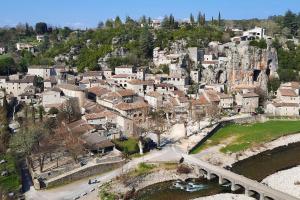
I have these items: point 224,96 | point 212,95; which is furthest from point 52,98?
point 224,96

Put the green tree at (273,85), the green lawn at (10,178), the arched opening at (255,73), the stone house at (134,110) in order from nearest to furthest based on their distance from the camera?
the green lawn at (10,178) → the stone house at (134,110) → the green tree at (273,85) → the arched opening at (255,73)

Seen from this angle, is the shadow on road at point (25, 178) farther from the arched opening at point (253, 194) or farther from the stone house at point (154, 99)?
the stone house at point (154, 99)

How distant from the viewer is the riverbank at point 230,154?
4503cm

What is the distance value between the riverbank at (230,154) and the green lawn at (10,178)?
62.3 ft

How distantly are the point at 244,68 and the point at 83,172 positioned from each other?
42899 mm

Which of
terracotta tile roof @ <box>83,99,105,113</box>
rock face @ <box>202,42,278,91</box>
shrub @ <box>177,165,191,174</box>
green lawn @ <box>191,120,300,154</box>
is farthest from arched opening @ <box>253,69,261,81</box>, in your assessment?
shrub @ <box>177,165,191,174</box>

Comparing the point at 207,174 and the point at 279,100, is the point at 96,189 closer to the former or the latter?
→ the point at 207,174

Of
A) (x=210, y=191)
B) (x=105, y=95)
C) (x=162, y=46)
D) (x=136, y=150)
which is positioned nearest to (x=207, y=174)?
(x=210, y=191)

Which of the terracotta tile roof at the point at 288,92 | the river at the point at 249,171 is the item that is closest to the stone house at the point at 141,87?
the terracotta tile roof at the point at 288,92

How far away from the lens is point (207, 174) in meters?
40.6

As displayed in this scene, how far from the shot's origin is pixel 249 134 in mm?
54469

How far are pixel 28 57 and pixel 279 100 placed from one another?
51.1m

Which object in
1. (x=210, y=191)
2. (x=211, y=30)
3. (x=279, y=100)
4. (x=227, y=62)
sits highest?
(x=211, y=30)

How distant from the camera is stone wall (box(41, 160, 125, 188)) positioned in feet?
124
